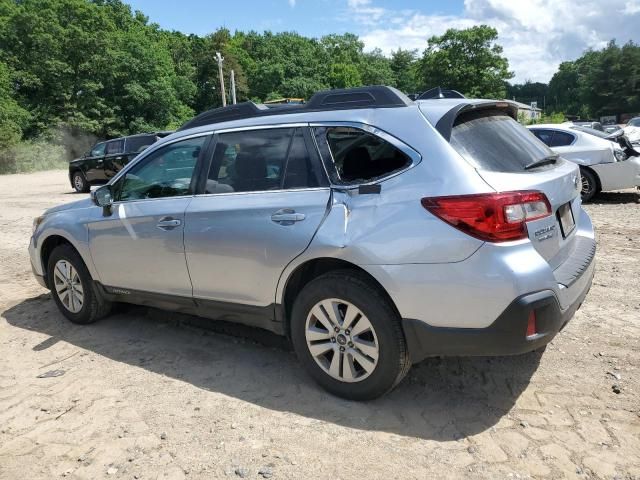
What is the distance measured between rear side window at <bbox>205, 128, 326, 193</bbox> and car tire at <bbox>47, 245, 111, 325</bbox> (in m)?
1.72

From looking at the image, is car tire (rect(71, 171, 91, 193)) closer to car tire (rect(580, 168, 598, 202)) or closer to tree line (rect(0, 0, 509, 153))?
car tire (rect(580, 168, 598, 202))

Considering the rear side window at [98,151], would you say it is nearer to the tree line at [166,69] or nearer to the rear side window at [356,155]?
the rear side window at [356,155]

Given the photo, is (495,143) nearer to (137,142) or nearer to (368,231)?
(368,231)

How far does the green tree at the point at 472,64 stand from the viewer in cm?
7550

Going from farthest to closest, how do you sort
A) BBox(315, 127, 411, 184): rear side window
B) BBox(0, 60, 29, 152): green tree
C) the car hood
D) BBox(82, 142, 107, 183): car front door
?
1. BBox(0, 60, 29, 152): green tree
2. BBox(82, 142, 107, 183): car front door
3. the car hood
4. BBox(315, 127, 411, 184): rear side window

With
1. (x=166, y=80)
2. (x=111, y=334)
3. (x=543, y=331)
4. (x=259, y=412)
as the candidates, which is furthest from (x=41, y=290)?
(x=166, y=80)

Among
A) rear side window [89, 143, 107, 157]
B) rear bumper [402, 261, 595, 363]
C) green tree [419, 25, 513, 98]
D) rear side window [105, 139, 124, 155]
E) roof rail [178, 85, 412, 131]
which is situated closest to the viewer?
rear bumper [402, 261, 595, 363]

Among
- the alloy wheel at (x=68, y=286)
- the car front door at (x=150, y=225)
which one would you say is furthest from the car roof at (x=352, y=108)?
the alloy wheel at (x=68, y=286)

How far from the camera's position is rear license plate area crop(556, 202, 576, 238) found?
3.15m

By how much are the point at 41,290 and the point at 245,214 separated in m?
3.91

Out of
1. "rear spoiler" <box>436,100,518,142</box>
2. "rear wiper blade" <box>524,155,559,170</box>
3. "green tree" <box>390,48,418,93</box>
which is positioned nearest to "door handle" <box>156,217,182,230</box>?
"rear spoiler" <box>436,100,518,142</box>

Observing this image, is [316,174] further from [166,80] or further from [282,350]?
[166,80]

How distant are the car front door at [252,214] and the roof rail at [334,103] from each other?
0.17 m

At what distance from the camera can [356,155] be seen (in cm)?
319
